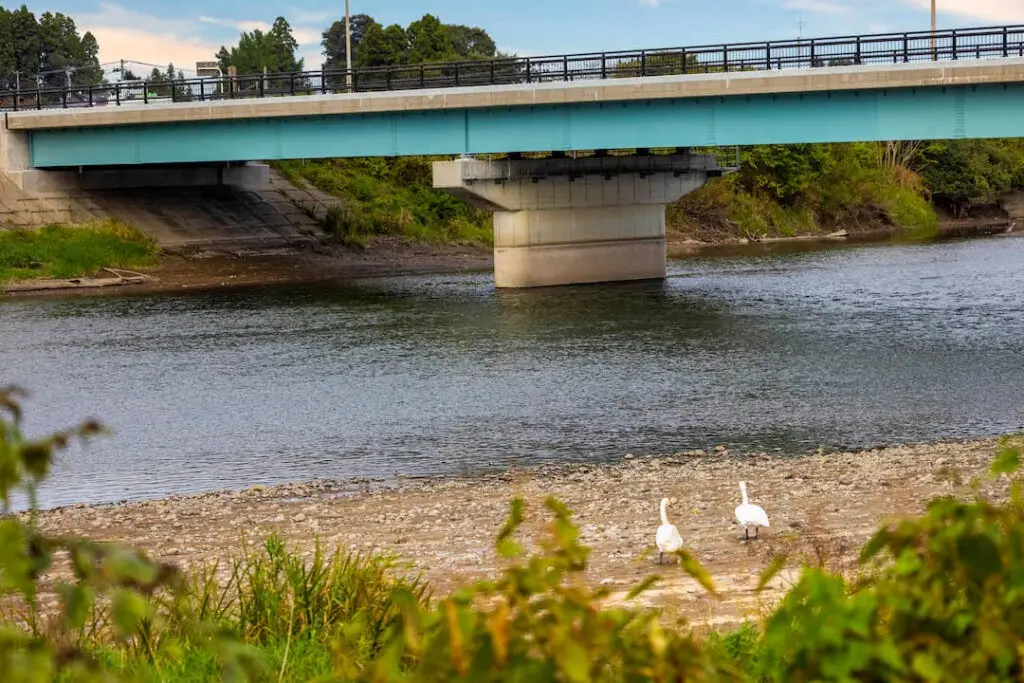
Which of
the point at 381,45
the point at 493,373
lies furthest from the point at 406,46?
the point at 493,373

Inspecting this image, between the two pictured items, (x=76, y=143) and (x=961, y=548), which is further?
(x=76, y=143)

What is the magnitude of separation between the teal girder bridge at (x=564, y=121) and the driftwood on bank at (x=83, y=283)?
4540 mm

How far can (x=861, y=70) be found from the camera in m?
41.2

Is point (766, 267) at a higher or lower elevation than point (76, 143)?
lower

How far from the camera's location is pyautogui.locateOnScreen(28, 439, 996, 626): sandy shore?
43.3 feet

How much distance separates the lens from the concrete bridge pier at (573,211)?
52062mm

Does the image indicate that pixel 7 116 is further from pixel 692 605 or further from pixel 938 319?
pixel 692 605

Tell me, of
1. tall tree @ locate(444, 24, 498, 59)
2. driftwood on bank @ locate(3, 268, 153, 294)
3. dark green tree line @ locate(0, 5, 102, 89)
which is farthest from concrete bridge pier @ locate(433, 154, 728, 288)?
tall tree @ locate(444, 24, 498, 59)

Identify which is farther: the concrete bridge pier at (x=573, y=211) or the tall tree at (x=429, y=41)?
the tall tree at (x=429, y=41)

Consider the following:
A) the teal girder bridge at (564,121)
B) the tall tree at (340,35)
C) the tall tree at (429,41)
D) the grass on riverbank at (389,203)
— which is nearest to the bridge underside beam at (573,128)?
the teal girder bridge at (564,121)

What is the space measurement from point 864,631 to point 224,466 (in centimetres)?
1932

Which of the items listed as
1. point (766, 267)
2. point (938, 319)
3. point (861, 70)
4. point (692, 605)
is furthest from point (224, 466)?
point (766, 267)

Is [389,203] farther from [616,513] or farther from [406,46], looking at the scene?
[616,513]

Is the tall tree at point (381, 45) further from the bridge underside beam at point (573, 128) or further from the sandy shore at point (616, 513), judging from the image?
the sandy shore at point (616, 513)
